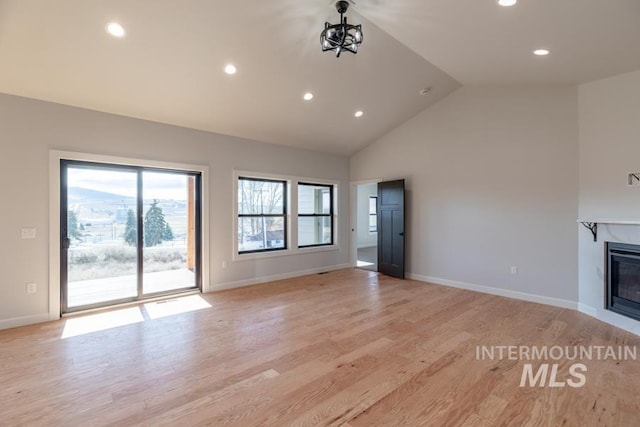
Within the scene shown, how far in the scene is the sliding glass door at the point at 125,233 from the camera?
4.12m

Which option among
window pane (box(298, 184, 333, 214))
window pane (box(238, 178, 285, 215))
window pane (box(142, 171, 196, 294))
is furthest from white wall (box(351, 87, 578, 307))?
window pane (box(142, 171, 196, 294))

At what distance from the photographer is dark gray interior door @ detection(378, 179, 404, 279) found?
613cm

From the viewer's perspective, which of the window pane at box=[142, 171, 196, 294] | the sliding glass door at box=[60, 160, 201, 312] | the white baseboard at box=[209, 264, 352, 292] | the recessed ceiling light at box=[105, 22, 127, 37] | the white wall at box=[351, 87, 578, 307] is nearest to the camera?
the recessed ceiling light at box=[105, 22, 127, 37]

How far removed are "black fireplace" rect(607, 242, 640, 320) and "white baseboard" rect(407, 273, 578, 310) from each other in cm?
62

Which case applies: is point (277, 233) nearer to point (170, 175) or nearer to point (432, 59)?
point (170, 175)

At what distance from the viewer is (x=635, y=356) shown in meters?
2.90

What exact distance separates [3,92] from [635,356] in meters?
7.00

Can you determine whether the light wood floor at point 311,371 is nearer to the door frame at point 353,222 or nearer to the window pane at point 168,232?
the window pane at point 168,232

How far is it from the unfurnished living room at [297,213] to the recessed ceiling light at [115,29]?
47mm

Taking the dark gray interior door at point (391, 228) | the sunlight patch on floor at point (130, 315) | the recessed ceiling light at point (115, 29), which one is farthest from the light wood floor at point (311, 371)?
the recessed ceiling light at point (115, 29)

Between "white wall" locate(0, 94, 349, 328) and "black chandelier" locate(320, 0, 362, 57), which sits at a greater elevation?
"black chandelier" locate(320, 0, 362, 57)

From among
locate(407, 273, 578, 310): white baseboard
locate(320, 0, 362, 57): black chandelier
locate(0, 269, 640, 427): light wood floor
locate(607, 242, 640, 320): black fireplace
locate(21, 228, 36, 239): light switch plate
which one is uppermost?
locate(320, 0, 362, 57): black chandelier

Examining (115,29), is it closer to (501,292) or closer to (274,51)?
(274,51)

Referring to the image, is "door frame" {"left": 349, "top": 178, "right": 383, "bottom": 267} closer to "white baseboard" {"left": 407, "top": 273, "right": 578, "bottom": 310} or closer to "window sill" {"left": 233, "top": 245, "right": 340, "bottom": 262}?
"window sill" {"left": 233, "top": 245, "right": 340, "bottom": 262}
